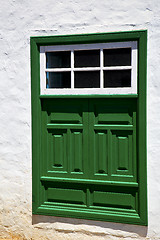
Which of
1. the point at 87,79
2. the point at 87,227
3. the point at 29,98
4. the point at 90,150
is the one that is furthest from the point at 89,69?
the point at 87,227

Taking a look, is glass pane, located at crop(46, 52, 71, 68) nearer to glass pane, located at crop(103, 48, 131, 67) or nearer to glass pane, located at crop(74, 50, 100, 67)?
glass pane, located at crop(74, 50, 100, 67)

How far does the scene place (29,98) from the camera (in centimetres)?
467

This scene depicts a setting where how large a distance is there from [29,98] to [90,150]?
1.09 metres

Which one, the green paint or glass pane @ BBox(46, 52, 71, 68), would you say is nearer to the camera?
the green paint

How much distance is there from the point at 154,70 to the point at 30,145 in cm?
192

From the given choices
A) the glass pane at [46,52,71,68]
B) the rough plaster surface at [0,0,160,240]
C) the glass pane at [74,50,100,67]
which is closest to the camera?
the rough plaster surface at [0,0,160,240]

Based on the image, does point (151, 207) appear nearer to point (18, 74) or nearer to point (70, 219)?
point (70, 219)

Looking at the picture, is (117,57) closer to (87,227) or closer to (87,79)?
(87,79)

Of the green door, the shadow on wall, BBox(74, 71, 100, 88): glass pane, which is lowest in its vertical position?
the shadow on wall

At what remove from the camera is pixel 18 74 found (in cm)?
470

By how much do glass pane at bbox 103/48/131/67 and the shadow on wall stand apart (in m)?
2.06

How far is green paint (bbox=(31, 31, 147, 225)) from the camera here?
4309 mm

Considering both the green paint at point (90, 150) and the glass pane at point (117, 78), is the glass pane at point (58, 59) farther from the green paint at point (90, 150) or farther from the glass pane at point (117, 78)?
the glass pane at point (117, 78)

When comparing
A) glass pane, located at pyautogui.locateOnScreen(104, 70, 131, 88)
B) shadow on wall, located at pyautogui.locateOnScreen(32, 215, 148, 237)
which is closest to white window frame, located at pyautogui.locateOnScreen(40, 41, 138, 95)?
glass pane, located at pyautogui.locateOnScreen(104, 70, 131, 88)
